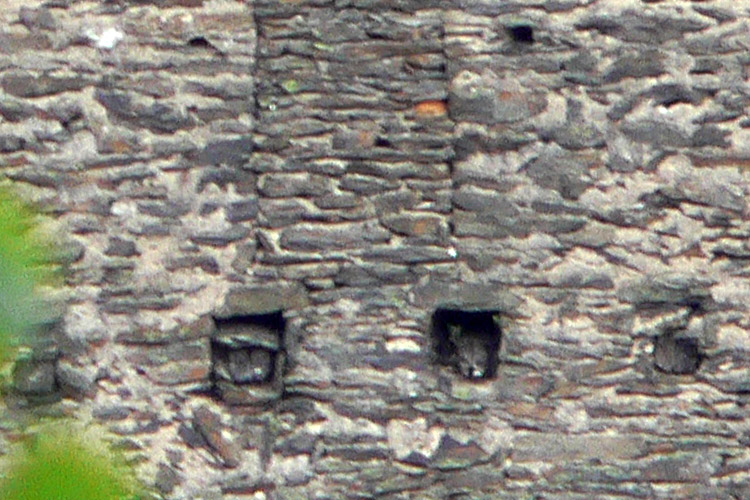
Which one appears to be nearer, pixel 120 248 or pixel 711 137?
pixel 120 248

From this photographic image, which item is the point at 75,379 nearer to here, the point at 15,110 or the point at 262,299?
the point at 262,299

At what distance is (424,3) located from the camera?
14.8ft

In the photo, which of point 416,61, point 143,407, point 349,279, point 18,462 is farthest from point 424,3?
point 18,462

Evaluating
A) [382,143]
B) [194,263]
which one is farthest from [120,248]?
[382,143]

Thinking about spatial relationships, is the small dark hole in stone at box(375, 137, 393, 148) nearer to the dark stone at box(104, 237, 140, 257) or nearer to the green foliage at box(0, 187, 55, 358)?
the dark stone at box(104, 237, 140, 257)

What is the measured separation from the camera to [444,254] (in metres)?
4.54

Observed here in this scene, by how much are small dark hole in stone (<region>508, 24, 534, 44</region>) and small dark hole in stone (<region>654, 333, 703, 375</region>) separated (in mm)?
990

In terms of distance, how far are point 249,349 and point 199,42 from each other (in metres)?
0.93

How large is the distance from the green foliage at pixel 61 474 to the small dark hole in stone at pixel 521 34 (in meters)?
3.31

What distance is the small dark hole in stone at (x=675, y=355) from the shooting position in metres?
4.55

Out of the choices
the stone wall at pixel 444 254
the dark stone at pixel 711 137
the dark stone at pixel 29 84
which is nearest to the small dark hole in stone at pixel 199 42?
the stone wall at pixel 444 254

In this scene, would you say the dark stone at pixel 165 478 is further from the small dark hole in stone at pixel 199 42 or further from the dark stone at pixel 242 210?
the small dark hole in stone at pixel 199 42

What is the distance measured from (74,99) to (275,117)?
60 centimetres

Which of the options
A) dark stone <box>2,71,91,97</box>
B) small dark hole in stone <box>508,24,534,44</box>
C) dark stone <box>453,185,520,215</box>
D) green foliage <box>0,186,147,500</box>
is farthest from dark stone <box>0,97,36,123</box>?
green foliage <box>0,186,147,500</box>
